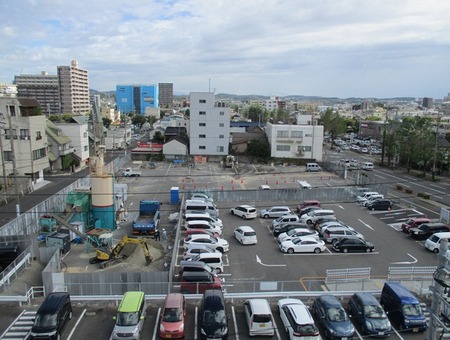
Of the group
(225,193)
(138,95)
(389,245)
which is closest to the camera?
(389,245)

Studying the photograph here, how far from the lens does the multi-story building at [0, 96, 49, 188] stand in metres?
31.0

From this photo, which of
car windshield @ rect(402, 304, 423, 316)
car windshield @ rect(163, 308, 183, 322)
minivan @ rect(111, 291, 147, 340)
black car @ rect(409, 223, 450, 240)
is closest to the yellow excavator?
minivan @ rect(111, 291, 147, 340)

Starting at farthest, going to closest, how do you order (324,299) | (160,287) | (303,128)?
(303,128)
(160,287)
(324,299)

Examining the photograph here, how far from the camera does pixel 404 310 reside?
10.8 metres

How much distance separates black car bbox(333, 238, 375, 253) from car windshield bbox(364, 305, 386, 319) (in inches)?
305

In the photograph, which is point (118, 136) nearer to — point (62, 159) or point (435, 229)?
point (62, 159)

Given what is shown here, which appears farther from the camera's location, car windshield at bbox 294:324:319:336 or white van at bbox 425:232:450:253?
white van at bbox 425:232:450:253

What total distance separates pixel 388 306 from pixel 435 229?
1120cm

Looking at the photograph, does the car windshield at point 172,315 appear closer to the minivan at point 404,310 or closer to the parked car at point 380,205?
the minivan at point 404,310

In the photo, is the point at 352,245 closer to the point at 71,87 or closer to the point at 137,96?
the point at 71,87

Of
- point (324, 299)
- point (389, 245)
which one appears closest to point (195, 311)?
point (324, 299)

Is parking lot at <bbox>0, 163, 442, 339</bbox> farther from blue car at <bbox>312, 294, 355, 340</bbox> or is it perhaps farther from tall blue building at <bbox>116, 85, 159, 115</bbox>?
tall blue building at <bbox>116, 85, 159, 115</bbox>

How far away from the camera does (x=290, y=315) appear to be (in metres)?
10.5

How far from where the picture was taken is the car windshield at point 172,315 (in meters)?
10.3
